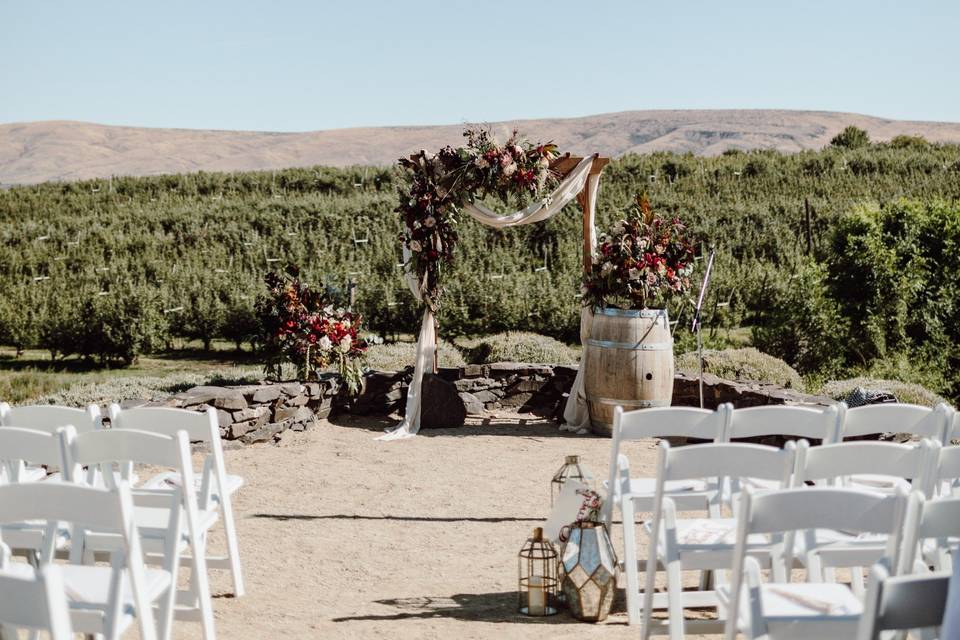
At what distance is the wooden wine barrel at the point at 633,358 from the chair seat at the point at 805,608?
5219 millimetres

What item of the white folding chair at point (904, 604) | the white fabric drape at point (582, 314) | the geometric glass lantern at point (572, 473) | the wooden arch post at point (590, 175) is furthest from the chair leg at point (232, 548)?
the wooden arch post at point (590, 175)

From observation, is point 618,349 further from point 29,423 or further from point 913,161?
point 913,161

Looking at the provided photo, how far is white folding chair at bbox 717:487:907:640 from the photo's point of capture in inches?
107

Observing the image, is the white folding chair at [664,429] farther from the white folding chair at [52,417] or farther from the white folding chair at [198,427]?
the white folding chair at [52,417]

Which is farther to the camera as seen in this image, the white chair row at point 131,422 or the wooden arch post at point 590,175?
the wooden arch post at point 590,175

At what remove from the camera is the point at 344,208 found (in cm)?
2412

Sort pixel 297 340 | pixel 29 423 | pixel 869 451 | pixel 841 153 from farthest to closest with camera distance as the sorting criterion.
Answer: pixel 841 153 → pixel 297 340 → pixel 29 423 → pixel 869 451

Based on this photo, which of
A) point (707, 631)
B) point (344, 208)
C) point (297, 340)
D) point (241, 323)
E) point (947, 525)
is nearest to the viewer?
point (947, 525)

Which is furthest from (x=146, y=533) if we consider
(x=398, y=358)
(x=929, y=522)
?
(x=398, y=358)

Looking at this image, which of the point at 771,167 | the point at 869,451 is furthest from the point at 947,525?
the point at 771,167

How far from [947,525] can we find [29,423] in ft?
12.5

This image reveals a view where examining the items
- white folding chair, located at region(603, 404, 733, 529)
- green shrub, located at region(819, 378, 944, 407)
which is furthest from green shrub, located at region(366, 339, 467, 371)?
white folding chair, located at region(603, 404, 733, 529)

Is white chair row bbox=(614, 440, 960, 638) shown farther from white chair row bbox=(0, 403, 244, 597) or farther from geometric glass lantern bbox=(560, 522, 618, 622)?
white chair row bbox=(0, 403, 244, 597)

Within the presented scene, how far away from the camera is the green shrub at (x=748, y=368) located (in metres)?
10.2
